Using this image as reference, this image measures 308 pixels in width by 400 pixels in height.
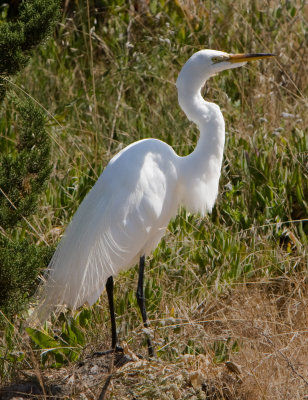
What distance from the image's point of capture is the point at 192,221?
148 inches

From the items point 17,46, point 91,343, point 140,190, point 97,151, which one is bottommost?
point 91,343

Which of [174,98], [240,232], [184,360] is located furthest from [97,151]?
[184,360]

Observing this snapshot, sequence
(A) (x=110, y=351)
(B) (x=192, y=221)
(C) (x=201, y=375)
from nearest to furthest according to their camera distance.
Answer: (C) (x=201, y=375) < (A) (x=110, y=351) < (B) (x=192, y=221)

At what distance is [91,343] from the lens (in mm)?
3010

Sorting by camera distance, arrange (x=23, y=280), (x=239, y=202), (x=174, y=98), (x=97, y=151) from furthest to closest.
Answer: (x=174, y=98) → (x=97, y=151) → (x=239, y=202) → (x=23, y=280)

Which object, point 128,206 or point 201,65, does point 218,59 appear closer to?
point 201,65

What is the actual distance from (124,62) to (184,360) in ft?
9.02

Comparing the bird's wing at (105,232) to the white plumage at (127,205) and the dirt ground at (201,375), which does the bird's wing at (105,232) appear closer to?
the white plumage at (127,205)

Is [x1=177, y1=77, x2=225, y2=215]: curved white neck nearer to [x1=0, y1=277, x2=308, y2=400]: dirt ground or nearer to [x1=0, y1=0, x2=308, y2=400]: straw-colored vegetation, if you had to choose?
[x1=0, y1=0, x2=308, y2=400]: straw-colored vegetation

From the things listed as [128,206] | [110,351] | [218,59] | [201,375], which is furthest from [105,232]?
[218,59]

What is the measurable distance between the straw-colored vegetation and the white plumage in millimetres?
269

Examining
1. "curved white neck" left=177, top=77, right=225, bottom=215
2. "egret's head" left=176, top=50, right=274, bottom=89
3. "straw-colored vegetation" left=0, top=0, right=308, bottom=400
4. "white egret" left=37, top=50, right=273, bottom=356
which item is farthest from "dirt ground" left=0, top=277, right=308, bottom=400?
"egret's head" left=176, top=50, right=274, bottom=89

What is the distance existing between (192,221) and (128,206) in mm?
905

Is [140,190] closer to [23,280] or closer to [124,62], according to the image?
[23,280]
